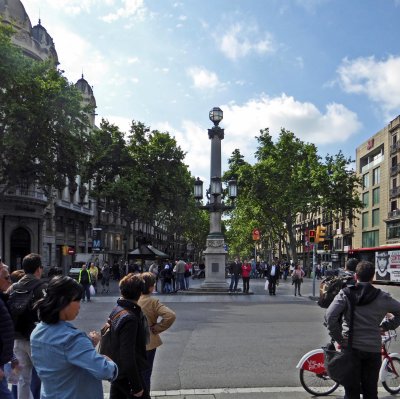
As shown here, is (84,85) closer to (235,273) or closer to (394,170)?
(394,170)

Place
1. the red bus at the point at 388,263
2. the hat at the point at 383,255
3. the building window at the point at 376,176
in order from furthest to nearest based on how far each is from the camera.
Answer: the building window at the point at 376,176, the hat at the point at 383,255, the red bus at the point at 388,263

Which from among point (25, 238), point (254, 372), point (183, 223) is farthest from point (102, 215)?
point (254, 372)

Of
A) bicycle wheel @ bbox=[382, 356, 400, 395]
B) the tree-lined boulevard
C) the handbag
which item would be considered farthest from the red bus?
the handbag

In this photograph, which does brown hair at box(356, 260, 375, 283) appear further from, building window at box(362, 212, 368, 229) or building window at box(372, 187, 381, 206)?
building window at box(362, 212, 368, 229)

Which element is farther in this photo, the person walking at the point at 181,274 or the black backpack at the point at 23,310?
the person walking at the point at 181,274

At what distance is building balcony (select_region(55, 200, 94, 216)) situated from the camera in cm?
4730

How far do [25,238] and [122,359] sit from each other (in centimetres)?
4035

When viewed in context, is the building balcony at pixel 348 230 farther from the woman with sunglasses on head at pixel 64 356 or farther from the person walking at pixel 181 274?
the woman with sunglasses on head at pixel 64 356

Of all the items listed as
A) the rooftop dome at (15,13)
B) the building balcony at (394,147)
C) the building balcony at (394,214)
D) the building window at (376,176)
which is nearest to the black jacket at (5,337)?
the rooftop dome at (15,13)

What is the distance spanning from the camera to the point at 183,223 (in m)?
65.8

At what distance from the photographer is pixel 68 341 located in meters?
2.97

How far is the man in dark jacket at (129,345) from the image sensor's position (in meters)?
3.72

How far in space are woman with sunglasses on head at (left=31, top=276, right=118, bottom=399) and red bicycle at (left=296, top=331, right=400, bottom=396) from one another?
3.97m

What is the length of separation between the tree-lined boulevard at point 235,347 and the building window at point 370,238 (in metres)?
51.2
